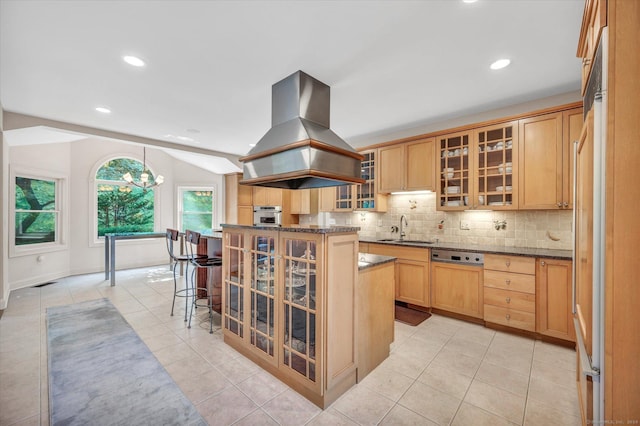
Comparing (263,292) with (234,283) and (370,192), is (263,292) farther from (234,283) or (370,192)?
(370,192)

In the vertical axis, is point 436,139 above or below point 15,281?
above

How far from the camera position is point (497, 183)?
3406mm

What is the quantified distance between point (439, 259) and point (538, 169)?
1.49 metres

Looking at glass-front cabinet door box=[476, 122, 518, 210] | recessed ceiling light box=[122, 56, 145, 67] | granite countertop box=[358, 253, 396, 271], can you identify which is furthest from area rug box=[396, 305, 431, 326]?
recessed ceiling light box=[122, 56, 145, 67]

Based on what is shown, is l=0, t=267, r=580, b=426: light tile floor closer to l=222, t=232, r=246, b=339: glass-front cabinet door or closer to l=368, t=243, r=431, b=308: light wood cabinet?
l=222, t=232, r=246, b=339: glass-front cabinet door

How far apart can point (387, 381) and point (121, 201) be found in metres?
6.73

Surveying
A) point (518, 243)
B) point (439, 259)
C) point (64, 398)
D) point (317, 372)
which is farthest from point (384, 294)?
point (64, 398)

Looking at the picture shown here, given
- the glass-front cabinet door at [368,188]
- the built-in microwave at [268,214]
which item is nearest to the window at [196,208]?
the built-in microwave at [268,214]

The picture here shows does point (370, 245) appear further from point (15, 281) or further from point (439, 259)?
point (15, 281)

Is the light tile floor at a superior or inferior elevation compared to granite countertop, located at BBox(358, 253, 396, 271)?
inferior

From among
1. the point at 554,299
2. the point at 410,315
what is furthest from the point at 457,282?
the point at 554,299

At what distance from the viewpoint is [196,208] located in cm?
715

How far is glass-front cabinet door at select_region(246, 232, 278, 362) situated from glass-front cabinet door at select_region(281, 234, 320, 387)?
0.12 m

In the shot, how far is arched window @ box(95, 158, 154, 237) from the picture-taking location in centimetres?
596
